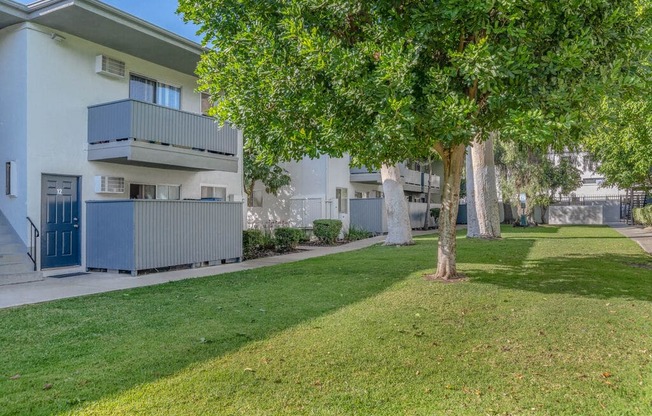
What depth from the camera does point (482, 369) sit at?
461cm

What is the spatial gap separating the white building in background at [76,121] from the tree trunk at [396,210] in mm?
7241

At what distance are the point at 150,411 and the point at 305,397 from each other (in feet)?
3.99

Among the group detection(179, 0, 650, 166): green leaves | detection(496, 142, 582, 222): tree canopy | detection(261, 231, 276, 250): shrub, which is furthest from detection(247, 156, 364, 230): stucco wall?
detection(179, 0, 650, 166): green leaves

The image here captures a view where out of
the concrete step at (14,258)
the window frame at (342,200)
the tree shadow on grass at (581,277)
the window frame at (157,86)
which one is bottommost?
the tree shadow on grass at (581,277)

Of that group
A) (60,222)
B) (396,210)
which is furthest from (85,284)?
(396,210)

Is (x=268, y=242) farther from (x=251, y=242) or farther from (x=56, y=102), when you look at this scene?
(x=56, y=102)

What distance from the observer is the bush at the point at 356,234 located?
73.1 feet

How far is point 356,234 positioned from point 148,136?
12.4 metres

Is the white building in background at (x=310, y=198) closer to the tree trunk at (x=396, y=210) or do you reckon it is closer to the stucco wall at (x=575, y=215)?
the tree trunk at (x=396, y=210)

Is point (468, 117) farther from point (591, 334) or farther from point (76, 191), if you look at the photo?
point (76, 191)

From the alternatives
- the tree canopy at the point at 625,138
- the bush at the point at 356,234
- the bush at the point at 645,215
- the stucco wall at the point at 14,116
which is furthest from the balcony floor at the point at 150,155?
the bush at the point at 645,215

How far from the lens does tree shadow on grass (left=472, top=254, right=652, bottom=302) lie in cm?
851

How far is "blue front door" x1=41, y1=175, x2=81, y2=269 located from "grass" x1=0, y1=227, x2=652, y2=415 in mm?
4116

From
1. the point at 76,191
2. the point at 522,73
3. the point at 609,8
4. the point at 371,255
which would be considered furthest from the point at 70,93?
the point at 609,8
